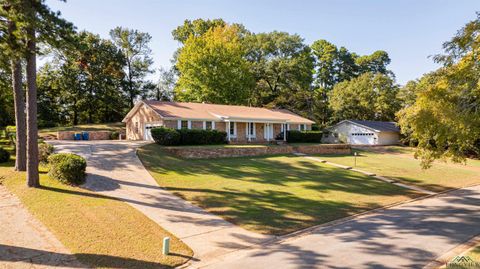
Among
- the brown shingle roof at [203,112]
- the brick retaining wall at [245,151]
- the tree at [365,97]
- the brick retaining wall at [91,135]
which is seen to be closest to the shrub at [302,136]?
the brown shingle roof at [203,112]

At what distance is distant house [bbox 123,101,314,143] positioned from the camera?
1096 inches

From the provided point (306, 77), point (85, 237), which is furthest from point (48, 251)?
point (306, 77)

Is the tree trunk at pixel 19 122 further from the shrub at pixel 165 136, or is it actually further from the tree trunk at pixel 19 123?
the shrub at pixel 165 136

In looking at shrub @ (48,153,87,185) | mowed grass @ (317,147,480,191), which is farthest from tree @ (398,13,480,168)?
shrub @ (48,153,87,185)

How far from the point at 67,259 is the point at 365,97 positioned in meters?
50.5

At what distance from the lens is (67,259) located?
7004 mm

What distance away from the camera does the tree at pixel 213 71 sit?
40312mm

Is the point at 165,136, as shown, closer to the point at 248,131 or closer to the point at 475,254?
the point at 248,131

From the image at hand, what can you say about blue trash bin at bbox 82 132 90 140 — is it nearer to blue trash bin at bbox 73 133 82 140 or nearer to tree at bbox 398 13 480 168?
blue trash bin at bbox 73 133 82 140

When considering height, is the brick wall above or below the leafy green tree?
below

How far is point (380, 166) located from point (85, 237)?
73.3ft

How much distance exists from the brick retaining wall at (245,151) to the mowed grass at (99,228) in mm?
9449

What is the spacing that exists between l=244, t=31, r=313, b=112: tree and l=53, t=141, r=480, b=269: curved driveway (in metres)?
34.0

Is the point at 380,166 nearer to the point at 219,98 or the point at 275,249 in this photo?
the point at 275,249
